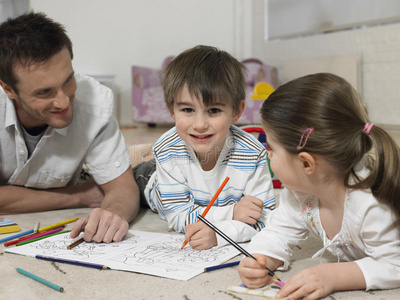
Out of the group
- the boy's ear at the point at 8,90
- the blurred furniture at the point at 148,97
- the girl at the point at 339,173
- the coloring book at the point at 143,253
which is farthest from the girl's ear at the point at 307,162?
the blurred furniture at the point at 148,97

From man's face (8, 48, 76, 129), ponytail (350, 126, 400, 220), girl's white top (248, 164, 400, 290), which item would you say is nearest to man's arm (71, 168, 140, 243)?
man's face (8, 48, 76, 129)

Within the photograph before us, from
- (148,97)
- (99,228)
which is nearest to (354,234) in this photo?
(99,228)

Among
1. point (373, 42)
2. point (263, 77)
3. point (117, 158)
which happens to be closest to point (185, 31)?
point (263, 77)

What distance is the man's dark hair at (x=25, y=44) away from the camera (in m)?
1.28

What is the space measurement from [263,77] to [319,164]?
10.9 ft

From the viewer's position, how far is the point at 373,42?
3609 mm

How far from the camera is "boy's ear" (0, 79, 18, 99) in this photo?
1354mm

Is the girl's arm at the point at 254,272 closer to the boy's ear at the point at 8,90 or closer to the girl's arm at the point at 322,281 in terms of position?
the girl's arm at the point at 322,281

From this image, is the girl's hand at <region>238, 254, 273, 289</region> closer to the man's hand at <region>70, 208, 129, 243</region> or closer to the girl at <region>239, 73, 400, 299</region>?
the girl at <region>239, 73, 400, 299</region>

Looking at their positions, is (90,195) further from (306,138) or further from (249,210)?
(306,138)

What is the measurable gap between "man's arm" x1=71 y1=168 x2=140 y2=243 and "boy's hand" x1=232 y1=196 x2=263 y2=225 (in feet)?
0.98

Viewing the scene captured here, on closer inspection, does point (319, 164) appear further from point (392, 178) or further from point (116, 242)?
point (116, 242)

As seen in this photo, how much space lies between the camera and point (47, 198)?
5.17ft

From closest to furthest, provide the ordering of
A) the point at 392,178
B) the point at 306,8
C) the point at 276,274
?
the point at 392,178
the point at 276,274
the point at 306,8
